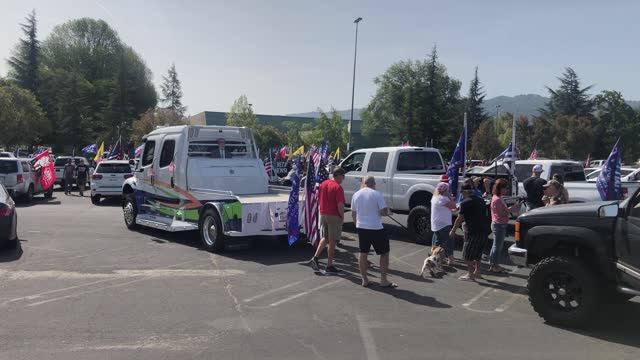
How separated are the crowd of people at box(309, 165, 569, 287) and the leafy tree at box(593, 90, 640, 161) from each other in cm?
5543

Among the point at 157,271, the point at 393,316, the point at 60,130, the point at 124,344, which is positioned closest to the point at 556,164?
the point at 393,316

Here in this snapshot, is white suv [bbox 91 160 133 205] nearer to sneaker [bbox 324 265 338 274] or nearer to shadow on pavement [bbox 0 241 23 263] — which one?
shadow on pavement [bbox 0 241 23 263]

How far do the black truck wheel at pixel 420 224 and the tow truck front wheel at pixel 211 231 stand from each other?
423 cm

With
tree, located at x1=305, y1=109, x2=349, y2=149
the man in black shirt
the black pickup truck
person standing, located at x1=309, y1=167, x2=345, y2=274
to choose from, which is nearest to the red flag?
person standing, located at x1=309, y1=167, x2=345, y2=274

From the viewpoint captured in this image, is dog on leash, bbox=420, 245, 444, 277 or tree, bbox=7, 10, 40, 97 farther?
tree, bbox=7, 10, 40, 97

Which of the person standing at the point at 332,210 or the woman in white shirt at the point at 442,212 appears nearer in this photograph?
the person standing at the point at 332,210

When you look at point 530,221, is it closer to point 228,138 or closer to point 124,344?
point 124,344

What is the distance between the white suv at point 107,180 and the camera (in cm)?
2009

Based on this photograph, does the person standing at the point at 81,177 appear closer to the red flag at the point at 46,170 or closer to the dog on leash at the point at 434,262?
the red flag at the point at 46,170

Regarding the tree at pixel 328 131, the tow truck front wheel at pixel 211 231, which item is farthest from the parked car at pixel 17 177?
the tree at pixel 328 131

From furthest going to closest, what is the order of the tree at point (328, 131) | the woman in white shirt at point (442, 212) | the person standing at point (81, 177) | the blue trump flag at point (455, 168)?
1. the tree at point (328, 131)
2. the person standing at point (81, 177)
3. the blue trump flag at point (455, 168)
4. the woman in white shirt at point (442, 212)

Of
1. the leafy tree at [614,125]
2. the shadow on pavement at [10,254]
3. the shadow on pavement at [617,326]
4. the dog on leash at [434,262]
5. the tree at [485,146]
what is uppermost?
the leafy tree at [614,125]

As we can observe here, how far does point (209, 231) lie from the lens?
10641 millimetres

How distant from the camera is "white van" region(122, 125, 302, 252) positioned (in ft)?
33.2
